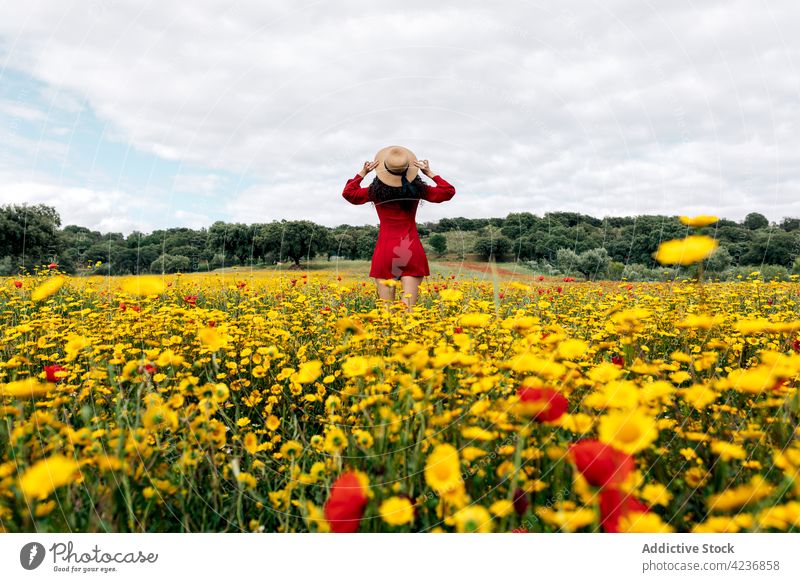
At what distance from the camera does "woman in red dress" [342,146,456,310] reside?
4680mm

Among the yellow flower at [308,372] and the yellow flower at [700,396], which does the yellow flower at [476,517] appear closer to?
the yellow flower at [700,396]

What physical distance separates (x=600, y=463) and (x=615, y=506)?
20 cm

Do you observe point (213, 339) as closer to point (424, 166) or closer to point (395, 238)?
point (395, 238)

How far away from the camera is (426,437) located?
5.15 ft

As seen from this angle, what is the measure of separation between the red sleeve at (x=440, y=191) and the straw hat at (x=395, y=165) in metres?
0.25

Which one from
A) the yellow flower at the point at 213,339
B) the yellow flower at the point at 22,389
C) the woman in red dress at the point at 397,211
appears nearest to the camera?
the yellow flower at the point at 22,389

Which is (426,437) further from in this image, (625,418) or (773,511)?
(773,511)

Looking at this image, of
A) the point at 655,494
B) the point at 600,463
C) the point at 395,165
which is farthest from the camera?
the point at 395,165

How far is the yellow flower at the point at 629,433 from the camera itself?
1313 mm

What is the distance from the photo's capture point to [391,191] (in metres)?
4.75

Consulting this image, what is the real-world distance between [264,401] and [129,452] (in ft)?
4.09

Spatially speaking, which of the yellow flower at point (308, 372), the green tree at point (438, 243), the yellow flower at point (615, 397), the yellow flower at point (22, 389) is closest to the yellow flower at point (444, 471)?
the yellow flower at point (615, 397)

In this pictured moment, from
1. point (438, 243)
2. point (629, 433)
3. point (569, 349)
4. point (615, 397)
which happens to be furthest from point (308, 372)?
point (438, 243)
